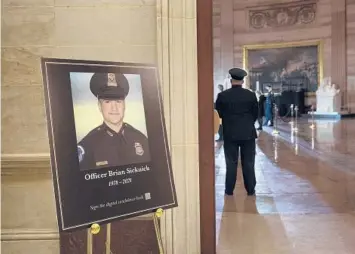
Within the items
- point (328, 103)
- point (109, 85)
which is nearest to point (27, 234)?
point (109, 85)

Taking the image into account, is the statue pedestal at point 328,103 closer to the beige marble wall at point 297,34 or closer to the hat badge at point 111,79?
the beige marble wall at point 297,34

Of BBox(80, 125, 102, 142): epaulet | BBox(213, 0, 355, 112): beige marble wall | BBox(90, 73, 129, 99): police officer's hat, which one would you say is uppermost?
BBox(213, 0, 355, 112): beige marble wall

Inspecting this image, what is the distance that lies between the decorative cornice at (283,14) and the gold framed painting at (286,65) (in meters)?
1.07

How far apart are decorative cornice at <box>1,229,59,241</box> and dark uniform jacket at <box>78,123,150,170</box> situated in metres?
1.40

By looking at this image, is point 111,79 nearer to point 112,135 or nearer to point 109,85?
point 109,85

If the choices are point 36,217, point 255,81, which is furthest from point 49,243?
point 255,81

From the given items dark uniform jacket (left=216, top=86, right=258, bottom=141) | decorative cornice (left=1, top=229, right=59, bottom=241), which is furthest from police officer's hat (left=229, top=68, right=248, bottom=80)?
decorative cornice (left=1, top=229, right=59, bottom=241)

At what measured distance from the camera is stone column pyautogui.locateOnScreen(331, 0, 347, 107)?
2261 centimetres

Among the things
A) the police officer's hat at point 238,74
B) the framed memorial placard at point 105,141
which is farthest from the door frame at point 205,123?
the police officer's hat at point 238,74

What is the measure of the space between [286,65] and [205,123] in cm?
2128

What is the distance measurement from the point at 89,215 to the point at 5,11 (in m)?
1.92

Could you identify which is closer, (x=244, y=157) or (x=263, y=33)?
(x=244, y=157)

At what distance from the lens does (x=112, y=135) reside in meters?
2.35

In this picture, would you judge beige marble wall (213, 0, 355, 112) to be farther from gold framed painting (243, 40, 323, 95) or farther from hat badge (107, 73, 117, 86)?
hat badge (107, 73, 117, 86)
